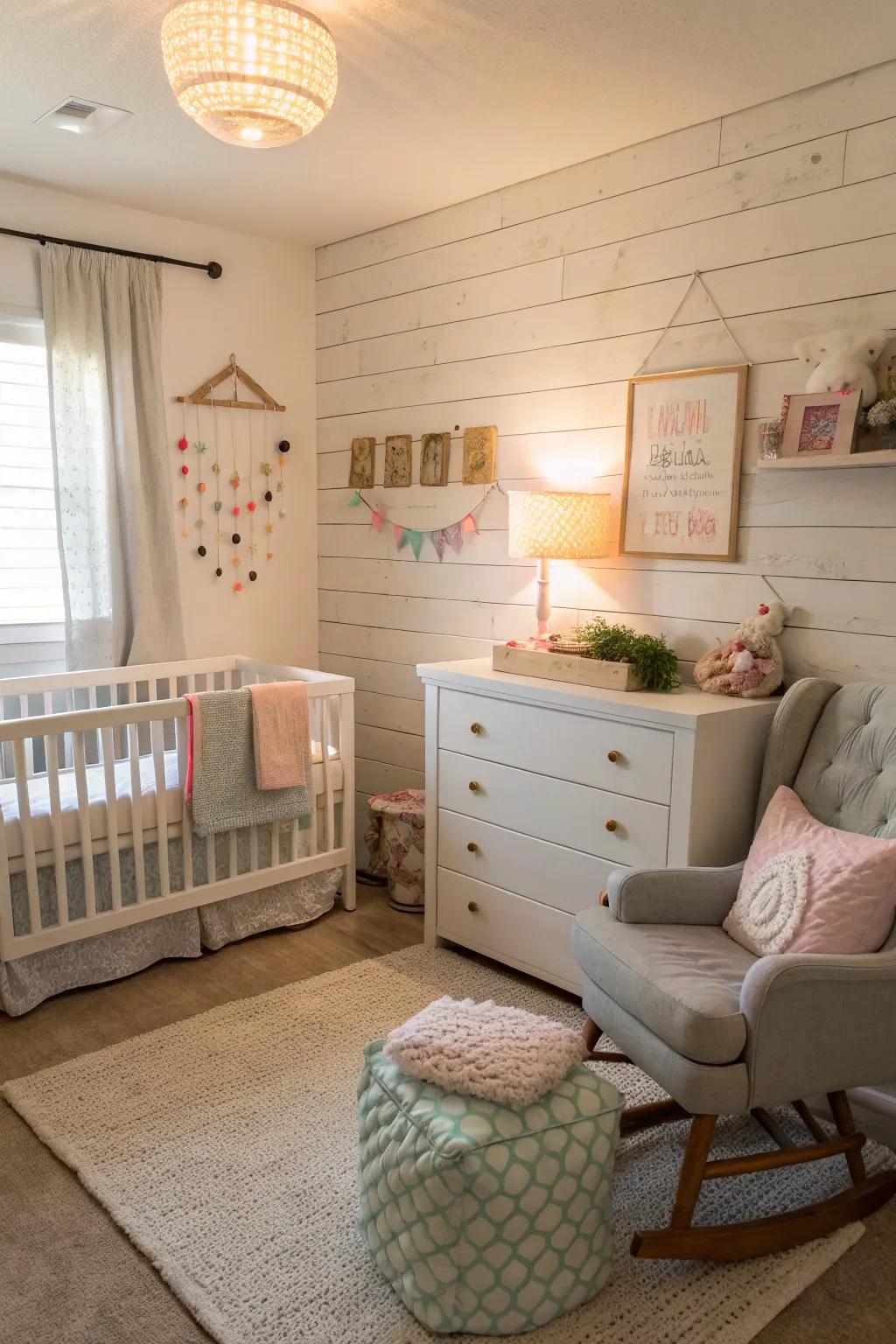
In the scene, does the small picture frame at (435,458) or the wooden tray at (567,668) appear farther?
the small picture frame at (435,458)

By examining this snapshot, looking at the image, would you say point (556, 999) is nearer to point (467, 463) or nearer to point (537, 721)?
point (537, 721)

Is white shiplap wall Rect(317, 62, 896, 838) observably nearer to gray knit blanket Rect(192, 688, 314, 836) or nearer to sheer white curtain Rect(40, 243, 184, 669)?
sheer white curtain Rect(40, 243, 184, 669)

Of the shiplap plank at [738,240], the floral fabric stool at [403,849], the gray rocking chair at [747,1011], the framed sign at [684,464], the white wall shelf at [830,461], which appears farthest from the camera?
the floral fabric stool at [403,849]

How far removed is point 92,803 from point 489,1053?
1.59 meters

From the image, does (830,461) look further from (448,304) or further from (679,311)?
(448,304)

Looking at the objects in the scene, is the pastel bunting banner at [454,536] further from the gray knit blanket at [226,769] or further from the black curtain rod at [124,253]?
the black curtain rod at [124,253]

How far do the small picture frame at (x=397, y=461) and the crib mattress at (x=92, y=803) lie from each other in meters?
1.11

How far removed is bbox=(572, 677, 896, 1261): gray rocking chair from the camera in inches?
69.6

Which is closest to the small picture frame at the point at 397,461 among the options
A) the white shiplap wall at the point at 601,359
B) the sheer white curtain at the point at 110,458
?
the white shiplap wall at the point at 601,359

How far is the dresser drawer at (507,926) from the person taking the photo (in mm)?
2795

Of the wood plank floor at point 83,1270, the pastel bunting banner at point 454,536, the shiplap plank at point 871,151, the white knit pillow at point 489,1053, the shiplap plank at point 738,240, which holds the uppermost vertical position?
the shiplap plank at point 871,151

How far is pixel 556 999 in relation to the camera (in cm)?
286

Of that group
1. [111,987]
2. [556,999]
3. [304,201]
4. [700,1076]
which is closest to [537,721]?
[556,999]

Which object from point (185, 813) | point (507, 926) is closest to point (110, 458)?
point (185, 813)
